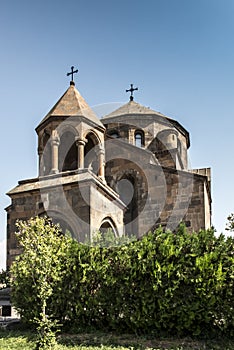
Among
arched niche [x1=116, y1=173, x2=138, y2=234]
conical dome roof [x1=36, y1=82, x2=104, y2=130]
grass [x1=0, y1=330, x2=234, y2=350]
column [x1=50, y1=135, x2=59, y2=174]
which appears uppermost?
conical dome roof [x1=36, y1=82, x2=104, y2=130]

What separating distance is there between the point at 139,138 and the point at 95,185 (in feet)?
34.0

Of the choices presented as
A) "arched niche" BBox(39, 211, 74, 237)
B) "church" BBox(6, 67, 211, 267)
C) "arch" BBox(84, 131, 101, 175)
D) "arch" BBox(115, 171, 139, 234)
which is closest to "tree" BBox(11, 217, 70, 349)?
"church" BBox(6, 67, 211, 267)

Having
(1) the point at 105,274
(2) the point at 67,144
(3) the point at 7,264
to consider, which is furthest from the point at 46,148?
(1) the point at 105,274

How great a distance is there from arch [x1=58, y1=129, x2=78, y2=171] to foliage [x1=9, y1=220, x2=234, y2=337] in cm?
767

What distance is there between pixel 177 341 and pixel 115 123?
17.0 meters

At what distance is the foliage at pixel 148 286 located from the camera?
8.66 meters

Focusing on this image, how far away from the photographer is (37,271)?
9445 mm

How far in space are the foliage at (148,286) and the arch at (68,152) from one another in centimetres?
767

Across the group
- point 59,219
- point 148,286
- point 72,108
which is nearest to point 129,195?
point 72,108

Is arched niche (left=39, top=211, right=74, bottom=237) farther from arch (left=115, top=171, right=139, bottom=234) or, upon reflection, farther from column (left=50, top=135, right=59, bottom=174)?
arch (left=115, top=171, right=139, bottom=234)

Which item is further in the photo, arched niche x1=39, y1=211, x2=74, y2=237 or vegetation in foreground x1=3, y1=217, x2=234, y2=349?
arched niche x1=39, y1=211, x2=74, y2=237

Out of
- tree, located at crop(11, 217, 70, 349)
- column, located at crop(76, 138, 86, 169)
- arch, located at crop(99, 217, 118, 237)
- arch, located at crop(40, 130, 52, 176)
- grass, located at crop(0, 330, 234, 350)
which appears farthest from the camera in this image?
arch, located at crop(40, 130, 52, 176)

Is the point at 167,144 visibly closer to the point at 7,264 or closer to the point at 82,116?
the point at 82,116

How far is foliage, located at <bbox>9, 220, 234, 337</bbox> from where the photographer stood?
8656 mm
